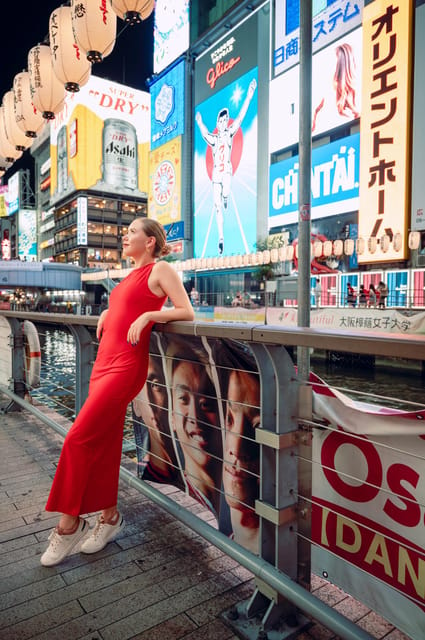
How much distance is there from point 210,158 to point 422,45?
21.0 metres

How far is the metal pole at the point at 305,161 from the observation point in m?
5.83

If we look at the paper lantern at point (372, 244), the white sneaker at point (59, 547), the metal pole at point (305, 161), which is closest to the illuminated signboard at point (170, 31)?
the paper lantern at point (372, 244)

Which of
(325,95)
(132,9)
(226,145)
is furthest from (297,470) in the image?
(226,145)

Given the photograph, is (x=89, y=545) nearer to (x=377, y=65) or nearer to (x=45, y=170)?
(x=377, y=65)

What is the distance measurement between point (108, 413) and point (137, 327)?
0.51 metres

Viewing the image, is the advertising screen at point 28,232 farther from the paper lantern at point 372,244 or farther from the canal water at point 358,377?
the canal water at point 358,377

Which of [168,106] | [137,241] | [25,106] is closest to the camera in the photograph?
[137,241]

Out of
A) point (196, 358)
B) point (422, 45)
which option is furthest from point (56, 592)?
point (422, 45)

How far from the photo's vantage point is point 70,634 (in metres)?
1.89

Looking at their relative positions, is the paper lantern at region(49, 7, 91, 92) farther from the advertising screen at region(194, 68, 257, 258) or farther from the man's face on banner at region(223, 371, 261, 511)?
the advertising screen at region(194, 68, 257, 258)

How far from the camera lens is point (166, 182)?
45500 millimetres

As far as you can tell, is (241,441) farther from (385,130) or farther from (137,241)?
(385,130)

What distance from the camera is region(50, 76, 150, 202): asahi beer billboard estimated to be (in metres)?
67.7

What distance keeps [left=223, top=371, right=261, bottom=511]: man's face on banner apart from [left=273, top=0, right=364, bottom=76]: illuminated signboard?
2622 cm
